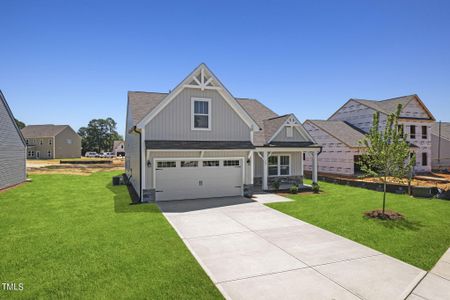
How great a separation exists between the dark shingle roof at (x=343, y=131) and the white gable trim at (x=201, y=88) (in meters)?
16.8

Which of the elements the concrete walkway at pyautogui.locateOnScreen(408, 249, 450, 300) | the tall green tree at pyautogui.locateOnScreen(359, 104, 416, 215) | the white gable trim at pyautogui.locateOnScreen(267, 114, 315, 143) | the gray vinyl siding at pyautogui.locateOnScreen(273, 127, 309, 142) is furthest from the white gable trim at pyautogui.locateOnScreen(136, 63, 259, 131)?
the concrete walkway at pyautogui.locateOnScreen(408, 249, 450, 300)

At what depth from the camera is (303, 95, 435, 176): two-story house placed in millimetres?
31188

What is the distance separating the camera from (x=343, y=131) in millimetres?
32750

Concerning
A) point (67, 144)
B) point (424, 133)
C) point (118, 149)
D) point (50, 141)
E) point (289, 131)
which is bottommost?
point (118, 149)

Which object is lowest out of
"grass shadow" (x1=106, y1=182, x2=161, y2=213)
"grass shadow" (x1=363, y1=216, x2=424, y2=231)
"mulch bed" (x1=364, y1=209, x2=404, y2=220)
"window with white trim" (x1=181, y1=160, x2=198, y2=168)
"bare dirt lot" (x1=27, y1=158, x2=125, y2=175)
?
"bare dirt lot" (x1=27, y1=158, x2=125, y2=175)

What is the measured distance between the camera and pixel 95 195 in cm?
1792

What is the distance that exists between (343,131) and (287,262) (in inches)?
1119

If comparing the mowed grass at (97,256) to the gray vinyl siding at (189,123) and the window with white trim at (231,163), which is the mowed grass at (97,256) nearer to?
the gray vinyl siding at (189,123)

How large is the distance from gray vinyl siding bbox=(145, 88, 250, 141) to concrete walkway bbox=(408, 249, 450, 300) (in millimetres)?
11899

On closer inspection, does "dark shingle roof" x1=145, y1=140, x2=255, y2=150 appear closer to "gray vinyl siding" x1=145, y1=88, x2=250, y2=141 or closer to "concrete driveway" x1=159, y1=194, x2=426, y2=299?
"gray vinyl siding" x1=145, y1=88, x2=250, y2=141

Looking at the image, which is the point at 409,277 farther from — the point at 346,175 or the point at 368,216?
the point at 346,175

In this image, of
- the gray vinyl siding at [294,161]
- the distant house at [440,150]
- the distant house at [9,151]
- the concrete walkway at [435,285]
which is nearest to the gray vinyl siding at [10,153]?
the distant house at [9,151]

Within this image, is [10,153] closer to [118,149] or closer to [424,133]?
[424,133]

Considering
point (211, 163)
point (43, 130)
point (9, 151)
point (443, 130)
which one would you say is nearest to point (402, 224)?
point (211, 163)
